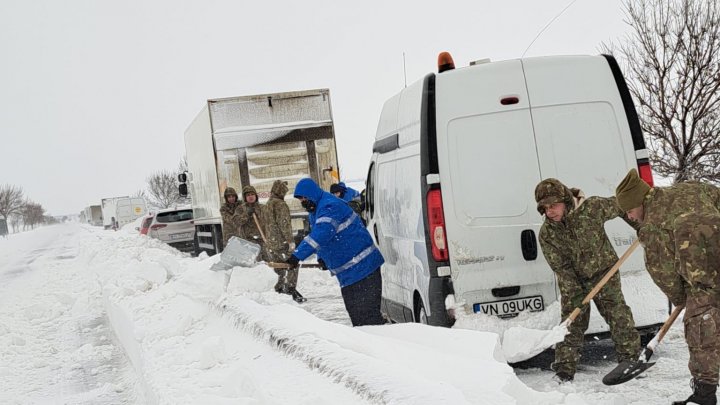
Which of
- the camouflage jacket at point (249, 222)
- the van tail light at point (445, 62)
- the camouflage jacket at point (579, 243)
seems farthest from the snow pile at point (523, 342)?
the camouflage jacket at point (249, 222)

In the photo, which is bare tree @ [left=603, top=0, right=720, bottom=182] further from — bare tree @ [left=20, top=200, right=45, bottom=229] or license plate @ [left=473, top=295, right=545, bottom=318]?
bare tree @ [left=20, top=200, right=45, bottom=229]

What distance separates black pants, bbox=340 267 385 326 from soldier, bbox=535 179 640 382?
1.68m

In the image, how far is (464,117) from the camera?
4.93m

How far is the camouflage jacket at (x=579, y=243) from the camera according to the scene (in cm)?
467

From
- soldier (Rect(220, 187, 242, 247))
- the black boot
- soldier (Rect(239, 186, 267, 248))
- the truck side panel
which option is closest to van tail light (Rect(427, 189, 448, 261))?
the black boot

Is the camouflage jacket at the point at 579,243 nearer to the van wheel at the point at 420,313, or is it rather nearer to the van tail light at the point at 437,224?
the van tail light at the point at 437,224

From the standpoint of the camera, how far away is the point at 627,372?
4152 mm

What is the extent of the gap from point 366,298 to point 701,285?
2.87m

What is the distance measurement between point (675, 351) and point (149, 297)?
5.13m

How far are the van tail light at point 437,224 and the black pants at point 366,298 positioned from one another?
1157 millimetres

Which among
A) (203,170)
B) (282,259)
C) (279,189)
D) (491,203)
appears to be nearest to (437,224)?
(491,203)

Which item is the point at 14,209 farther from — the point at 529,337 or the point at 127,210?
the point at 529,337

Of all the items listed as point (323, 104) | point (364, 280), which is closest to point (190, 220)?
point (323, 104)

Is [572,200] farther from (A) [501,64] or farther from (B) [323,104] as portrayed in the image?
(B) [323,104]
